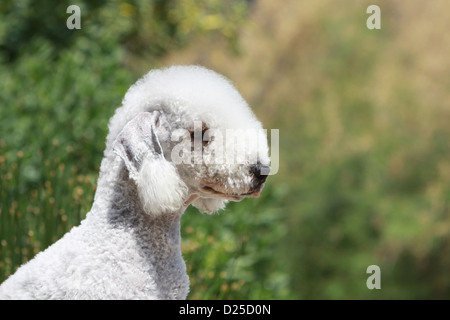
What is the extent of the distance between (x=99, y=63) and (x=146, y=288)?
4.11 m

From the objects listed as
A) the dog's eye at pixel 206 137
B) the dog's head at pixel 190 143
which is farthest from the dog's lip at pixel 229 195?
the dog's eye at pixel 206 137

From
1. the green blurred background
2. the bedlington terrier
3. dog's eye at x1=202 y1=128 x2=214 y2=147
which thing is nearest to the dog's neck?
the bedlington terrier

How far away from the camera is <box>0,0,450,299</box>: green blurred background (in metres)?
5.28

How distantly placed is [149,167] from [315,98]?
7.92 meters

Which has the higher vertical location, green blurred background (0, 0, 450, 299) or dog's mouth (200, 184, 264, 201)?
green blurred background (0, 0, 450, 299)

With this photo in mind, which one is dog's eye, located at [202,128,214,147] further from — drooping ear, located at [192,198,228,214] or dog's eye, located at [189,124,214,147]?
drooping ear, located at [192,198,228,214]

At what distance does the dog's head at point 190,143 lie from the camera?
1.74 meters

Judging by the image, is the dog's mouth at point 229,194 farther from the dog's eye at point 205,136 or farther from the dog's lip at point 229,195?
the dog's eye at point 205,136

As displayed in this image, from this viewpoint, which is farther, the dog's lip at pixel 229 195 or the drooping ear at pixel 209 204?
the drooping ear at pixel 209 204

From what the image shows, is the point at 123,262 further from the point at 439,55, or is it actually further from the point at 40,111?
the point at 439,55

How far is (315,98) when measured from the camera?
9.41m

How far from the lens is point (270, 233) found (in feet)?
16.0

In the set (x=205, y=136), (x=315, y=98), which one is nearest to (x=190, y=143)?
(x=205, y=136)
